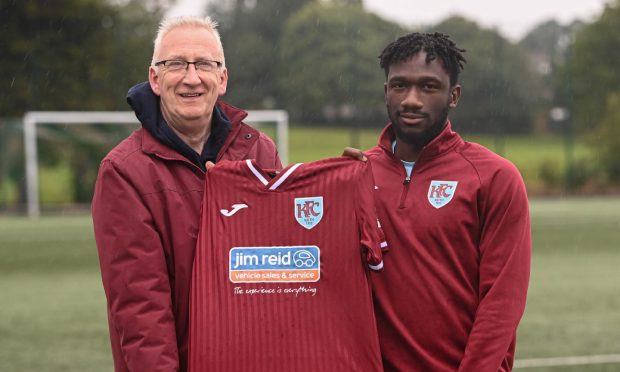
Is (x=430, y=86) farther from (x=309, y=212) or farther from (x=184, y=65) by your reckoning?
(x=184, y=65)

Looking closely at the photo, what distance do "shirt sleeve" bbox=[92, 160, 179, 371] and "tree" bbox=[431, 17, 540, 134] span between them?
73.2 ft

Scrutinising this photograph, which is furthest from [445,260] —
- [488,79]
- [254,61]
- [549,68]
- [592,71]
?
[592,71]

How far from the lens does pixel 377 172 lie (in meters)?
2.77

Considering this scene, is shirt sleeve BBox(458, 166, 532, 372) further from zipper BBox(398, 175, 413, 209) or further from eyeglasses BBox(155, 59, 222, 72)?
eyeglasses BBox(155, 59, 222, 72)

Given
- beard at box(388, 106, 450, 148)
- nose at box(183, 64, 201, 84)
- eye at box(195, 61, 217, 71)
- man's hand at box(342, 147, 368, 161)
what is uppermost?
eye at box(195, 61, 217, 71)

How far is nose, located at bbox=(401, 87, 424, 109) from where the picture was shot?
2654 millimetres

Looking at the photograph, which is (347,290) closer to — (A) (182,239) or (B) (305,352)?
(B) (305,352)

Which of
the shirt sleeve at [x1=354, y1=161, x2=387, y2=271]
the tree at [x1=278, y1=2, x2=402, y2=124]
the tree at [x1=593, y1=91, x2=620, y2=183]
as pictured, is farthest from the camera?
the tree at [x1=278, y1=2, x2=402, y2=124]

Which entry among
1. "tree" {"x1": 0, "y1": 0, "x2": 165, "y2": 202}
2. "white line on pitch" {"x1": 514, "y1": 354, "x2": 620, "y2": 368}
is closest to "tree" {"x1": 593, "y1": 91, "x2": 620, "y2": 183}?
"tree" {"x1": 0, "y1": 0, "x2": 165, "y2": 202}

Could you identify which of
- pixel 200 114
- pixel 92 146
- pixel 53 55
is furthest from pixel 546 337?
pixel 53 55

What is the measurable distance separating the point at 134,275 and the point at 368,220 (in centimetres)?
63

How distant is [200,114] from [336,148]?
2288cm

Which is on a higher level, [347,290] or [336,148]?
[347,290]

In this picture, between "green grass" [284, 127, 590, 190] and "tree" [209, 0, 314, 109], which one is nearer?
"green grass" [284, 127, 590, 190]
